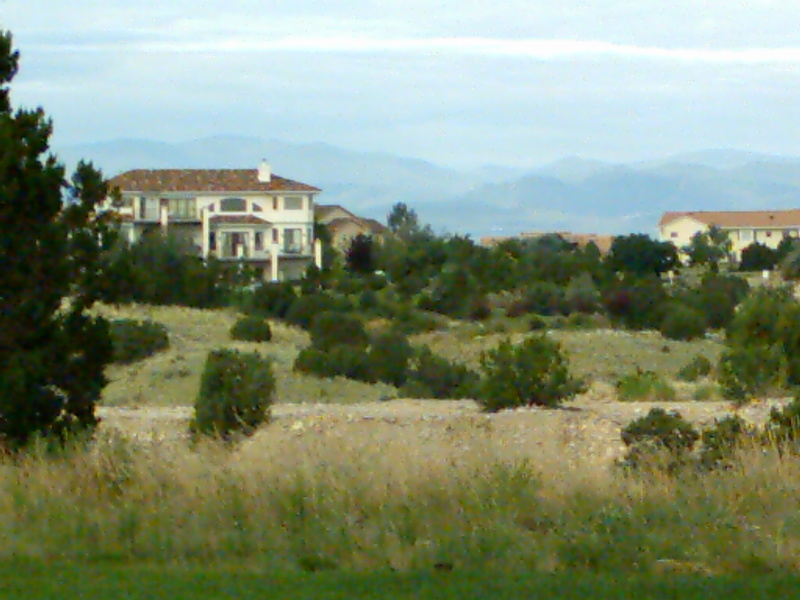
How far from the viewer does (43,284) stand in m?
12.8

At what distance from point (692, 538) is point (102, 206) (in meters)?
6.78

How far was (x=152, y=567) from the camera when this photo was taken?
8641mm

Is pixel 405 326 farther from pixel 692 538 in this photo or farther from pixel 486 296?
Answer: pixel 692 538

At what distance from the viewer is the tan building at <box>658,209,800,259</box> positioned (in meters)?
136

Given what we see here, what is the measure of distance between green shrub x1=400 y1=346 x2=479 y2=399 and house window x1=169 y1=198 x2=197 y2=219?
2078 inches

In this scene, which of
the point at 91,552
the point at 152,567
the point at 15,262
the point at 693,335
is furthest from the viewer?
the point at 693,335

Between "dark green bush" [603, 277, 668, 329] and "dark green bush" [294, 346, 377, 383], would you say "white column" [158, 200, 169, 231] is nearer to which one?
"dark green bush" [603, 277, 668, 329]

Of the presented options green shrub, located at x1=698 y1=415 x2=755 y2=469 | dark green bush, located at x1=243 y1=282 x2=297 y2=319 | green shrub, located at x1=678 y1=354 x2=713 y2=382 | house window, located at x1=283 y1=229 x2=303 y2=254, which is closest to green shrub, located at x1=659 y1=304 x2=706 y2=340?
green shrub, located at x1=678 y1=354 x2=713 y2=382

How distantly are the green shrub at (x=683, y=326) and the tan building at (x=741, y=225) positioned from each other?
86285 mm

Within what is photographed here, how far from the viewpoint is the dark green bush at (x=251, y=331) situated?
145 ft

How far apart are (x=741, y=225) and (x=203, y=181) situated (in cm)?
6650

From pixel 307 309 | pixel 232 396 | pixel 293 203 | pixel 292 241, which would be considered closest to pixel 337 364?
pixel 232 396

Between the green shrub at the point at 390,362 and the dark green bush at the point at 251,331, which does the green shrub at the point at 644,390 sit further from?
the dark green bush at the point at 251,331

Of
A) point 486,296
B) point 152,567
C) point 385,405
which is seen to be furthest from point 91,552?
point 486,296
